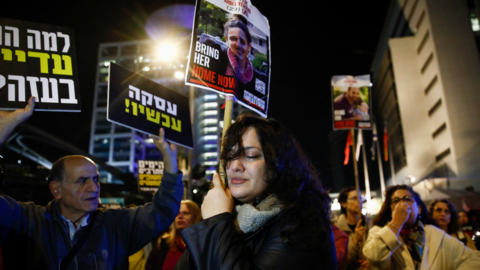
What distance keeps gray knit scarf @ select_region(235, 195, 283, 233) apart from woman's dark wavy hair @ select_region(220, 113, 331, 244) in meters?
0.04

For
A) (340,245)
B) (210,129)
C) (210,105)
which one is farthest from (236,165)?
(210,105)

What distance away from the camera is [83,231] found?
3014 mm

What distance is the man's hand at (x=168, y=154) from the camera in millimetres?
3299

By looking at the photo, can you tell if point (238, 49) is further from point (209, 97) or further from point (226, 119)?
point (209, 97)

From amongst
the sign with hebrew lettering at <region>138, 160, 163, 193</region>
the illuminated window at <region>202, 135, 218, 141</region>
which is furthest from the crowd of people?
the illuminated window at <region>202, 135, 218, 141</region>

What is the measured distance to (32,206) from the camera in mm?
3002

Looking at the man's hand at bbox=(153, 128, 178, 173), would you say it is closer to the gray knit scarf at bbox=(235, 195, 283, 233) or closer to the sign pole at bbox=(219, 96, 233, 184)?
the sign pole at bbox=(219, 96, 233, 184)

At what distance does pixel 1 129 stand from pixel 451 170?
42.9m

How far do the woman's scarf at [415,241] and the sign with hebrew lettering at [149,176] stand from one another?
7.51m

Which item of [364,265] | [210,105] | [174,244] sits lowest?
[364,265]

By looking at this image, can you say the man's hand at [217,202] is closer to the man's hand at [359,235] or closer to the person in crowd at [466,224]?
the man's hand at [359,235]

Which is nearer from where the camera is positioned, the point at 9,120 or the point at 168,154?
the point at 9,120

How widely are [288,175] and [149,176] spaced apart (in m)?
9.06

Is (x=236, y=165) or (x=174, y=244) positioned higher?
(x=236, y=165)
